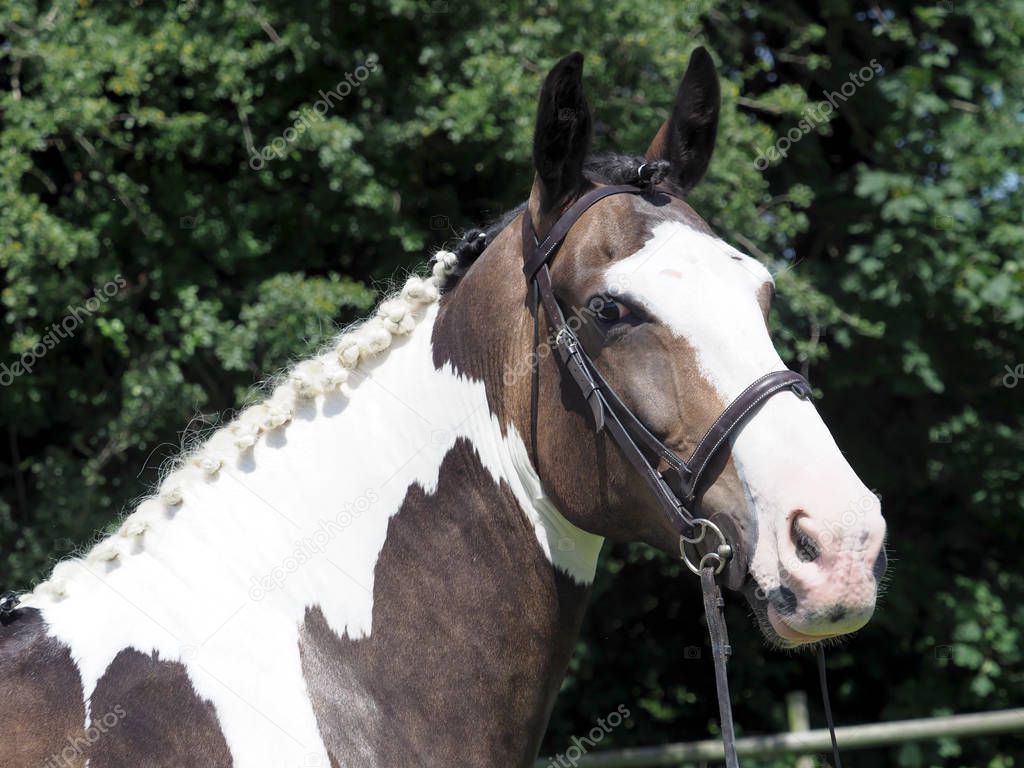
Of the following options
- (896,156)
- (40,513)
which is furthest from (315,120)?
(896,156)

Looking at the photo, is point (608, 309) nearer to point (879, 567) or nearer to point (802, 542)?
point (802, 542)

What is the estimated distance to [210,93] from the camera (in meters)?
5.68

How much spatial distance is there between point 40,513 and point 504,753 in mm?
4117

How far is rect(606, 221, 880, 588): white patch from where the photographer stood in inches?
72.5

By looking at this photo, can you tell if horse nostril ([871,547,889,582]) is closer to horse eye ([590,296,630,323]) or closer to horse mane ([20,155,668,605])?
horse eye ([590,296,630,323])

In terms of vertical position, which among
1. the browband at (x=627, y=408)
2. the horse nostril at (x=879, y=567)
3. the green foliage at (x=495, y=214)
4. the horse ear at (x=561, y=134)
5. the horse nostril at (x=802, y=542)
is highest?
the horse ear at (x=561, y=134)

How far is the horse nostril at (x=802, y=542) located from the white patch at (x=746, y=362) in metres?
0.02

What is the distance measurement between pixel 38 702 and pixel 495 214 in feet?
14.8

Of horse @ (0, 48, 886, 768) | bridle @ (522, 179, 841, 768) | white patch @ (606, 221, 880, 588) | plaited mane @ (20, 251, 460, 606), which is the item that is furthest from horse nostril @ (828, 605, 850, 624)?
plaited mane @ (20, 251, 460, 606)

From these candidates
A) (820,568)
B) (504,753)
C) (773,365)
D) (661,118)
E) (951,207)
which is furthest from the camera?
(951,207)

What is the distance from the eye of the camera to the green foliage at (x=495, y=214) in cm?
537

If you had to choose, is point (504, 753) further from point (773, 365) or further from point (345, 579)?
point (773, 365)

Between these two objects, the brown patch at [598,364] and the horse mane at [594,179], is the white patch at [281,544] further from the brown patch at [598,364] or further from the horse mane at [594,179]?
the horse mane at [594,179]

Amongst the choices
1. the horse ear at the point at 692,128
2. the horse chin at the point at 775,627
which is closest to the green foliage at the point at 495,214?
the horse ear at the point at 692,128
